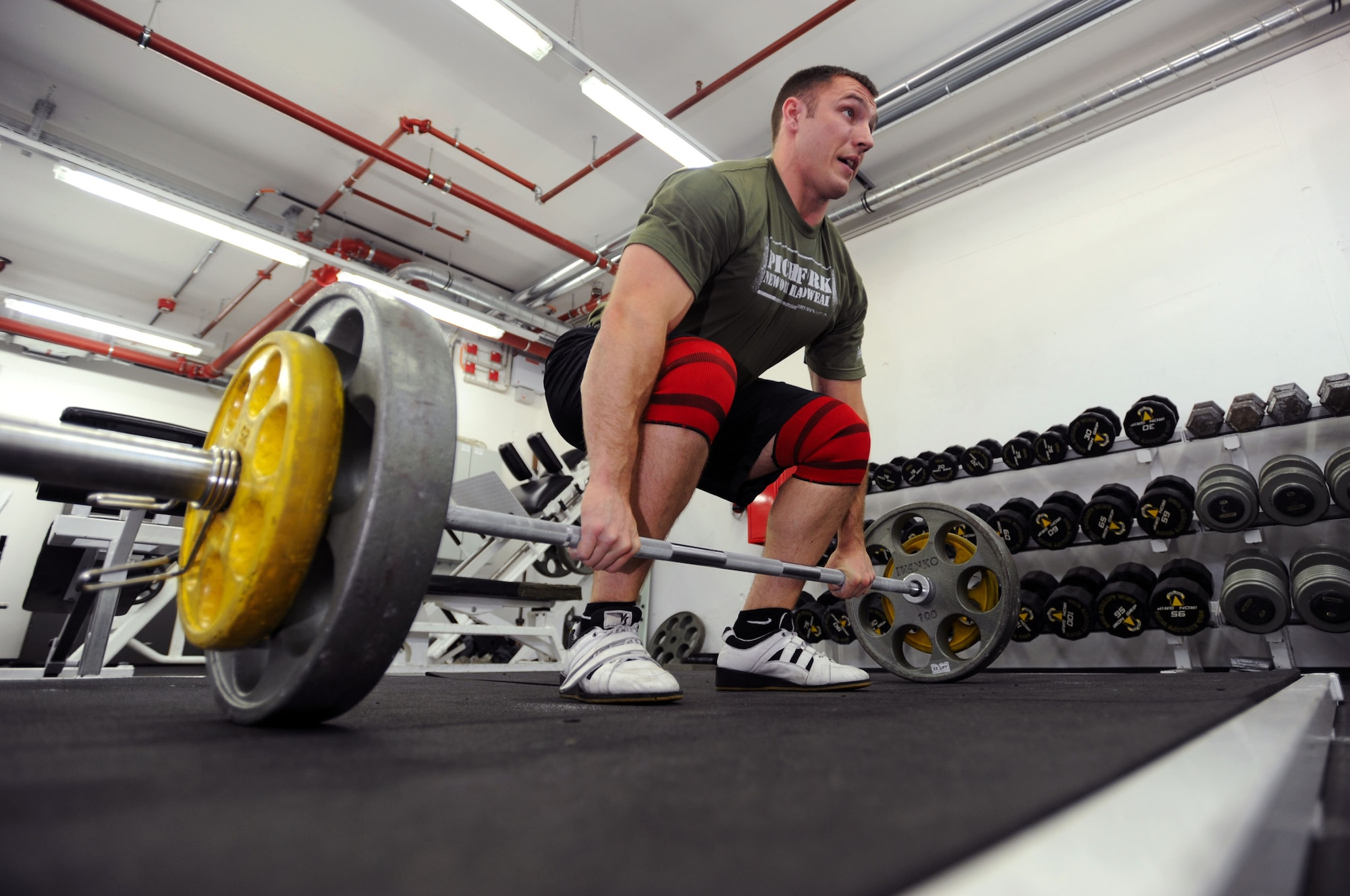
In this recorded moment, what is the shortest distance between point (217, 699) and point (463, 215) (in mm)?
4167

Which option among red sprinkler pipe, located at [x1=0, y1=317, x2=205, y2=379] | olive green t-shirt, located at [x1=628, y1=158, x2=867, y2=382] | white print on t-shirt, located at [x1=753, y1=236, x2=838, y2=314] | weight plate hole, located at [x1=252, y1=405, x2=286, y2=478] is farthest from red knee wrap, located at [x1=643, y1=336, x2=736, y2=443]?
red sprinkler pipe, located at [x1=0, y1=317, x2=205, y2=379]

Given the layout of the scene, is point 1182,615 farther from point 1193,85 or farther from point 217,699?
point 217,699

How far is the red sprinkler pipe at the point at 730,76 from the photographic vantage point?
9.66ft

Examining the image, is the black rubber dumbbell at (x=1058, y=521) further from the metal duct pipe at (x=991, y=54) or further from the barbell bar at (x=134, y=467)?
the barbell bar at (x=134, y=467)

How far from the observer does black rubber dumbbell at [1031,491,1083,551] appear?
2586 mm

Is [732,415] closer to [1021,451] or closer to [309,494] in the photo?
[309,494]

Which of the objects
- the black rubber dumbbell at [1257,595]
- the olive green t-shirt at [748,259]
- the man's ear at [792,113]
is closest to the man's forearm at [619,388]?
the olive green t-shirt at [748,259]

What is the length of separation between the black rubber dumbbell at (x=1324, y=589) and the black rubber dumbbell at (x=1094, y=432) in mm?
661

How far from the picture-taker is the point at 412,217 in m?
4.27

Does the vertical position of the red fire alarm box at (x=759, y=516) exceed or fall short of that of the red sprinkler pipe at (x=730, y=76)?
it falls short

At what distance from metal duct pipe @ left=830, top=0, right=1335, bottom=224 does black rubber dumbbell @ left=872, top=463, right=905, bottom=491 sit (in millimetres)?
1538

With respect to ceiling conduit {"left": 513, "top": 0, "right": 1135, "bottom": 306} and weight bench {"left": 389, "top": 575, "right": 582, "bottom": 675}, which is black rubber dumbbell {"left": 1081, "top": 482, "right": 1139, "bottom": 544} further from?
weight bench {"left": 389, "top": 575, "right": 582, "bottom": 675}

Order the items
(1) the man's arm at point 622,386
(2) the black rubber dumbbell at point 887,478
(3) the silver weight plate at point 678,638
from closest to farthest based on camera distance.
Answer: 1. (1) the man's arm at point 622,386
2. (2) the black rubber dumbbell at point 887,478
3. (3) the silver weight plate at point 678,638

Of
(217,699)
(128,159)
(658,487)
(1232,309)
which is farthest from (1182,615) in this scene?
(128,159)
